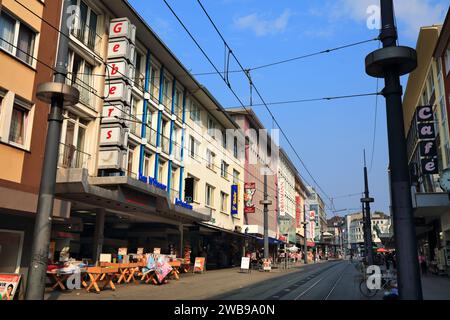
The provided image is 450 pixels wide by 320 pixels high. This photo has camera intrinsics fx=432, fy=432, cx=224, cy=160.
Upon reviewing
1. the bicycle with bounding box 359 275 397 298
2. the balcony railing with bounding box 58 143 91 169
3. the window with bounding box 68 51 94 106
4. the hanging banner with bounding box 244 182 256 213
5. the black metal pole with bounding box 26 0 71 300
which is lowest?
the bicycle with bounding box 359 275 397 298

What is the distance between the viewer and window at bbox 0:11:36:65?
14.1 meters

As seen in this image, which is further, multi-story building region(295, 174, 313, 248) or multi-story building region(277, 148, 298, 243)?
multi-story building region(295, 174, 313, 248)

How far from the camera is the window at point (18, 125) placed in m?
14.3

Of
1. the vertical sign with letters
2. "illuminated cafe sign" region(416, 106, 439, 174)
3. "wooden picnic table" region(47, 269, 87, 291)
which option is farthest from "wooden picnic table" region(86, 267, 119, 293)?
"illuminated cafe sign" region(416, 106, 439, 174)

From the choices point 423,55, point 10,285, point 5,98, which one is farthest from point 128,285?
point 423,55

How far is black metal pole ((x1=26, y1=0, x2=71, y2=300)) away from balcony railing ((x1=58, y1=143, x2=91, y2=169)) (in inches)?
267

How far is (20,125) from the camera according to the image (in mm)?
14688

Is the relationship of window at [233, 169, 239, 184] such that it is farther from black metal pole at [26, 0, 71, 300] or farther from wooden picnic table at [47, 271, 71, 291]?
black metal pole at [26, 0, 71, 300]

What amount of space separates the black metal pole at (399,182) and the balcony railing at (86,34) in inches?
538

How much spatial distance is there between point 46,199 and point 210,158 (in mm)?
24988

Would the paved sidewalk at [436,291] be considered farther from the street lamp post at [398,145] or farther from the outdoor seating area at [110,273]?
the outdoor seating area at [110,273]

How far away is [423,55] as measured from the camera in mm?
30469

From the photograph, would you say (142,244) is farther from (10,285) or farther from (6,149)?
(10,285)

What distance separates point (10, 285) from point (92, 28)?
41.3 feet
